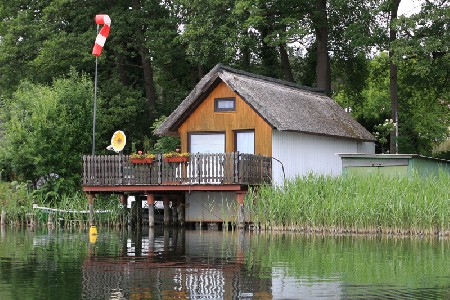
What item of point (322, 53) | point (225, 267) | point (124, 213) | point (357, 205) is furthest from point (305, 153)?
point (225, 267)

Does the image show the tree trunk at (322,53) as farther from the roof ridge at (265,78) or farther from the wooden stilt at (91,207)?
the wooden stilt at (91,207)

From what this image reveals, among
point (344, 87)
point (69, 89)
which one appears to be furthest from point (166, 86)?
point (69, 89)

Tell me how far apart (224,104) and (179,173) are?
4.15 meters

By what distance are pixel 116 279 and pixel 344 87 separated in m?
36.9

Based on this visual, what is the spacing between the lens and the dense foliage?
41000 millimetres

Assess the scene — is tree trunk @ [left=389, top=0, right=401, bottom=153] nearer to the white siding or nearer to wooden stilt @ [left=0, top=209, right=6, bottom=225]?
the white siding

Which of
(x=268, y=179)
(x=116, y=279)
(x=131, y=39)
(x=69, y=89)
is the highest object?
(x=131, y=39)

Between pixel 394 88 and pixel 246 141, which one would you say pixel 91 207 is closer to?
pixel 246 141

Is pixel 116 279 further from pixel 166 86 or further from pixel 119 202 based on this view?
pixel 166 86

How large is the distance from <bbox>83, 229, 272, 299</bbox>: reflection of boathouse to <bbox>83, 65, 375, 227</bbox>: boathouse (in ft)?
20.1

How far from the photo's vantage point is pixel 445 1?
43062 millimetres

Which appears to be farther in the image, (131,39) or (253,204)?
(131,39)

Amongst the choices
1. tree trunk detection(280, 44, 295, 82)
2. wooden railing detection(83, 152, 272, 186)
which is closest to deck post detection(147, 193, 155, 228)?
wooden railing detection(83, 152, 272, 186)

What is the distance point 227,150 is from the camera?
124 feet
